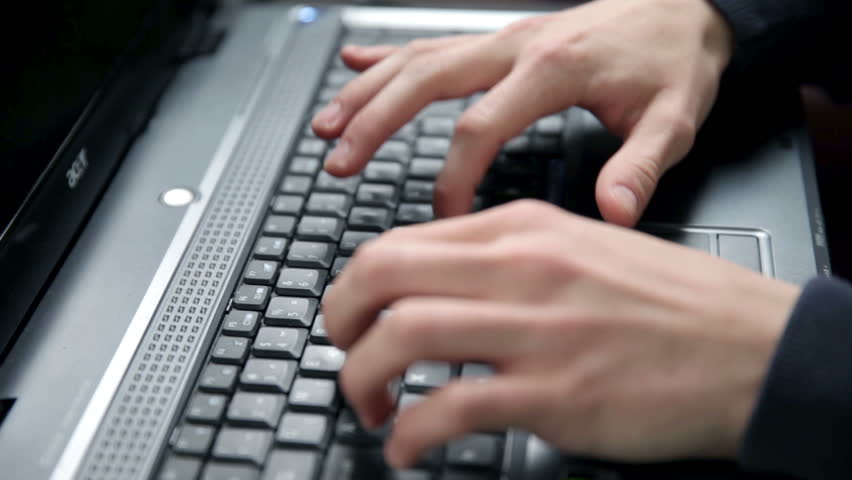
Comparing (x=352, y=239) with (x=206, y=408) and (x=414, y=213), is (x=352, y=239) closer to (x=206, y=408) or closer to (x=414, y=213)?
(x=414, y=213)

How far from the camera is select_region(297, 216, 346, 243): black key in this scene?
65cm

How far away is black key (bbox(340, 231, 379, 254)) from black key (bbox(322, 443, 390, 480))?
184 millimetres

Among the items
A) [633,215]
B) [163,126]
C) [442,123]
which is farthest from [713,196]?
[163,126]

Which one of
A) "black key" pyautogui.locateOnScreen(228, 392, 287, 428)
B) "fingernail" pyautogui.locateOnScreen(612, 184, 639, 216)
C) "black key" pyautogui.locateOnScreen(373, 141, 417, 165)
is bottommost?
"black key" pyautogui.locateOnScreen(228, 392, 287, 428)

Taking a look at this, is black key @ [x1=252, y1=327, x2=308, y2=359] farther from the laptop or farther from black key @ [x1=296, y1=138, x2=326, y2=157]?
black key @ [x1=296, y1=138, x2=326, y2=157]

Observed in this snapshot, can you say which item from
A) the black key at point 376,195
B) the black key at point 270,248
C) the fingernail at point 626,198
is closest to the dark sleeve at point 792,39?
the fingernail at point 626,198

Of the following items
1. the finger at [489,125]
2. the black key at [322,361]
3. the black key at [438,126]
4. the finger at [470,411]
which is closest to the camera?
the finger at [470,411]

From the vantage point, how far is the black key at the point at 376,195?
2.24 feet

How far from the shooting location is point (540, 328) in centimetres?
45

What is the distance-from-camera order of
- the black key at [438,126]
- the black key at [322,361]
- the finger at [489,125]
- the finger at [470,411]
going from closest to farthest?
the finger at [470,411] → the black key at [322,361] → the finger at [489,125] → the black key at [438,126]

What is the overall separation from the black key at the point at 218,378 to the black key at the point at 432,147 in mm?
286

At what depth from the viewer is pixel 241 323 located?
58cm

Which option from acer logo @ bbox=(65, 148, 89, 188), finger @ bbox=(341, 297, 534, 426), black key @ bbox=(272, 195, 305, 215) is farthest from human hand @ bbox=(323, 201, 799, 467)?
acer logo @ bbox=(65, 148, 89, 188)

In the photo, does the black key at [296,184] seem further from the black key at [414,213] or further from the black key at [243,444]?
the black key at [243,444]
